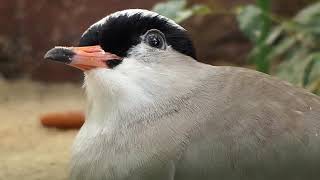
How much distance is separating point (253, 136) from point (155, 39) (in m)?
0.33

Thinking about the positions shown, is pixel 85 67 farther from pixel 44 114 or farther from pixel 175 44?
pixel 44 114

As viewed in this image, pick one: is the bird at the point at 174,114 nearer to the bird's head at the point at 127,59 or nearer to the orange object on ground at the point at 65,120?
the bird's head at the point at 127,59

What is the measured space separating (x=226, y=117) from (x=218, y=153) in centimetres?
10

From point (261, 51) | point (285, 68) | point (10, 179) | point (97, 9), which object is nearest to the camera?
point (10, 179)

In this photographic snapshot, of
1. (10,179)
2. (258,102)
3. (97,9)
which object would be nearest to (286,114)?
(258,102)

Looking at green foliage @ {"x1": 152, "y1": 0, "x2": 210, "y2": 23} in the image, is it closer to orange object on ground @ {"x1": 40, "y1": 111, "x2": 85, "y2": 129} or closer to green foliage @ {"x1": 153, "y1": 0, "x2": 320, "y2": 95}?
green foliage @ {"x1": 153, "y1": 0, "x2": 320, "y2": 95}

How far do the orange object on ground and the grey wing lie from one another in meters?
1.37

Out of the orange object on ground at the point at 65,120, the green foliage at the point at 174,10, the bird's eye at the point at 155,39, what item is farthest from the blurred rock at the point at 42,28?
the bird's eye at the point at 155,39

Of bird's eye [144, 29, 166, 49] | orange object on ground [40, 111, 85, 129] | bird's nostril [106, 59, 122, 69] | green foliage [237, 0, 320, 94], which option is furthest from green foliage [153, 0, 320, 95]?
bird's nostril [106, 59, 122, 69]

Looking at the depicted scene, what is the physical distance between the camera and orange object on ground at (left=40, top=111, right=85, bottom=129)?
127 inches

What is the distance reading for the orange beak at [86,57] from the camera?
1.88 metres

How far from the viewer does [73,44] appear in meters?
4.11

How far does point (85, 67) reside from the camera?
1916mm

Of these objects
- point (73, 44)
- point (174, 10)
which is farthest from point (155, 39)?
point (73, 44)
